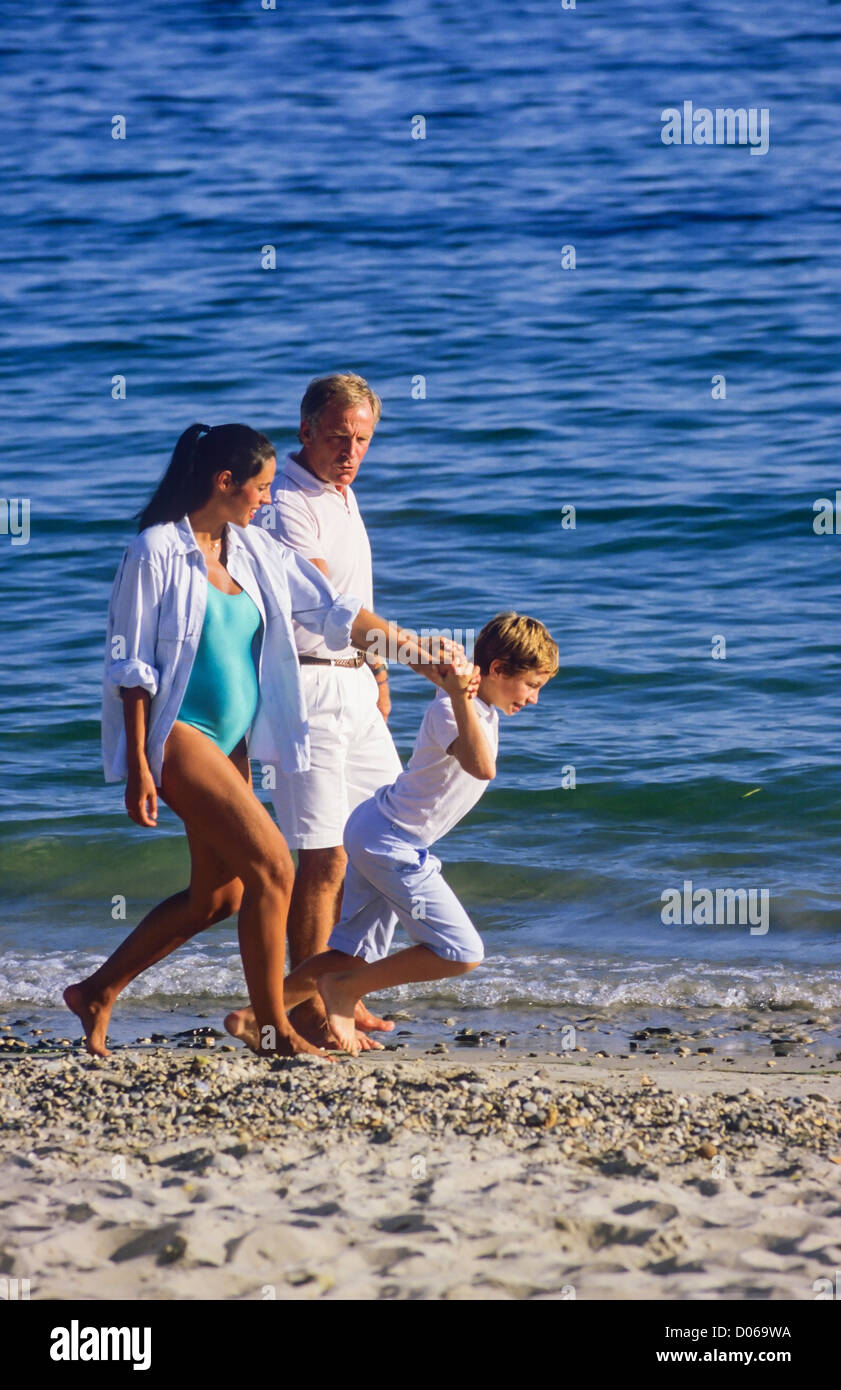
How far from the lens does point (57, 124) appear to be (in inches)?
857

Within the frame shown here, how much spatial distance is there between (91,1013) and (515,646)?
64.0 inches

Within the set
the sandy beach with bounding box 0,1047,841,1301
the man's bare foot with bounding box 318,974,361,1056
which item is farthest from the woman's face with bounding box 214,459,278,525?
the sandy beach with bounding box 0,1047,841,1301

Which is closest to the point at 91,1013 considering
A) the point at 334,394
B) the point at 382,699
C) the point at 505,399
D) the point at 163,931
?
the point at 163,931

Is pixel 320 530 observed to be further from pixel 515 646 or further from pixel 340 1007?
pixel 340 1007

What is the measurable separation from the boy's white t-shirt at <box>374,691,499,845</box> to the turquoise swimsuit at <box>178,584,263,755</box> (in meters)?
0.47

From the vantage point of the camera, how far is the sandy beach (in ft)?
10.8

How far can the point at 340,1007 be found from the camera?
4887 millimetres

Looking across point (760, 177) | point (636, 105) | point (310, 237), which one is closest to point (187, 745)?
point (310, 237)

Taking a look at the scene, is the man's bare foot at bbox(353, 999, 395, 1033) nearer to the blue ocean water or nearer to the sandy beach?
the sandy beach

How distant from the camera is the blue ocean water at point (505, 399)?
7004 millimetres

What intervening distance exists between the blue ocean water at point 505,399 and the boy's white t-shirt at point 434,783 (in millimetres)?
1304

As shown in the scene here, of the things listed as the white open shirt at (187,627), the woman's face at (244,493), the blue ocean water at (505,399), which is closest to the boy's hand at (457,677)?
the white open shirt at (187,627)

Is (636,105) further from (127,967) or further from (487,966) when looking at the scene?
(127,967)

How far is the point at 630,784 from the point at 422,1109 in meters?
3.95
